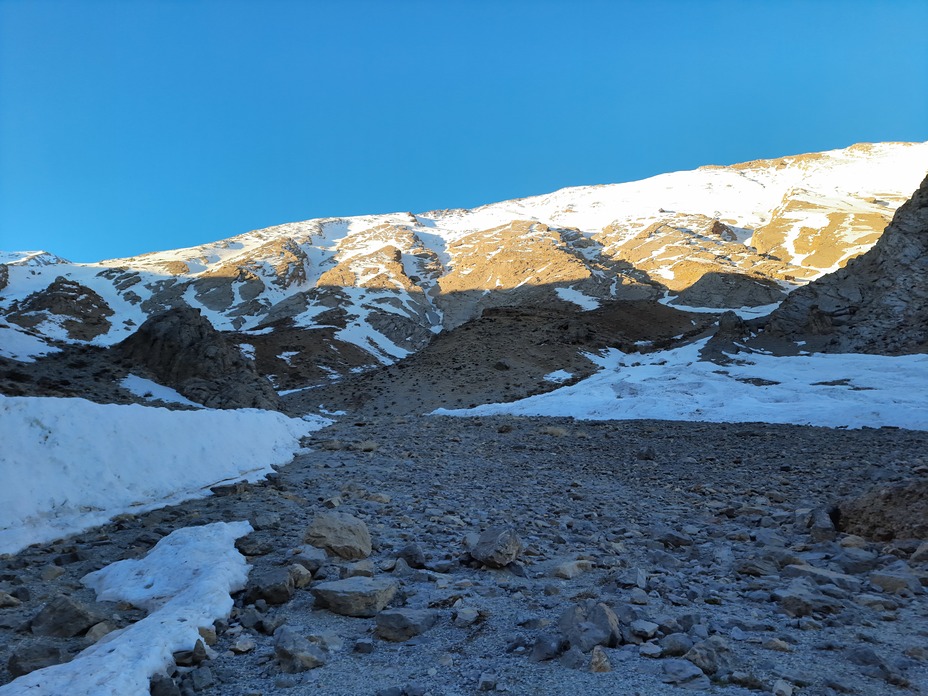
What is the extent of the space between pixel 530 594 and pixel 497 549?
77 centimetres

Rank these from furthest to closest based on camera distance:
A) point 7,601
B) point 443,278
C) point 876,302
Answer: point 443,278, point 876,302, point 7,601

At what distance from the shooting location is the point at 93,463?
26.7 feet

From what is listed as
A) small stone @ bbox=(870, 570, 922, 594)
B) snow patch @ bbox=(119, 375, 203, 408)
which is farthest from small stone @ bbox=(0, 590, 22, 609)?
snow patch @ bbox=(119, 375, 203, 408)

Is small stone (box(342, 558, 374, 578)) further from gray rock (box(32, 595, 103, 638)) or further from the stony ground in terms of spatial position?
gray rock (box(32, 595, 103, 638))

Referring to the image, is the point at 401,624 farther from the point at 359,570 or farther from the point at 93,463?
the point at 93,463

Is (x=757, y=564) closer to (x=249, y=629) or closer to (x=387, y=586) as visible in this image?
(x=387, y=586)

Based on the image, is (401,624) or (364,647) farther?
(401,624)

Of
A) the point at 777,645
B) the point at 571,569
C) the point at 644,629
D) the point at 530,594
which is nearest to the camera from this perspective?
the point at 777,645

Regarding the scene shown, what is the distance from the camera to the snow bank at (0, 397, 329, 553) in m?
6.91

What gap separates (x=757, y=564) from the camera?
5707 mm

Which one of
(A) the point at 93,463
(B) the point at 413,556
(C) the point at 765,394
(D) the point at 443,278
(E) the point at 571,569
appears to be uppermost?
(D) the point at 443,278

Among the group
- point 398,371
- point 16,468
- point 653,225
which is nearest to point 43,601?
point 16,468

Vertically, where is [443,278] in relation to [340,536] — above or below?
above

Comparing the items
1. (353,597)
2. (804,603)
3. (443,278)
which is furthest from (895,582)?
(443,278)
